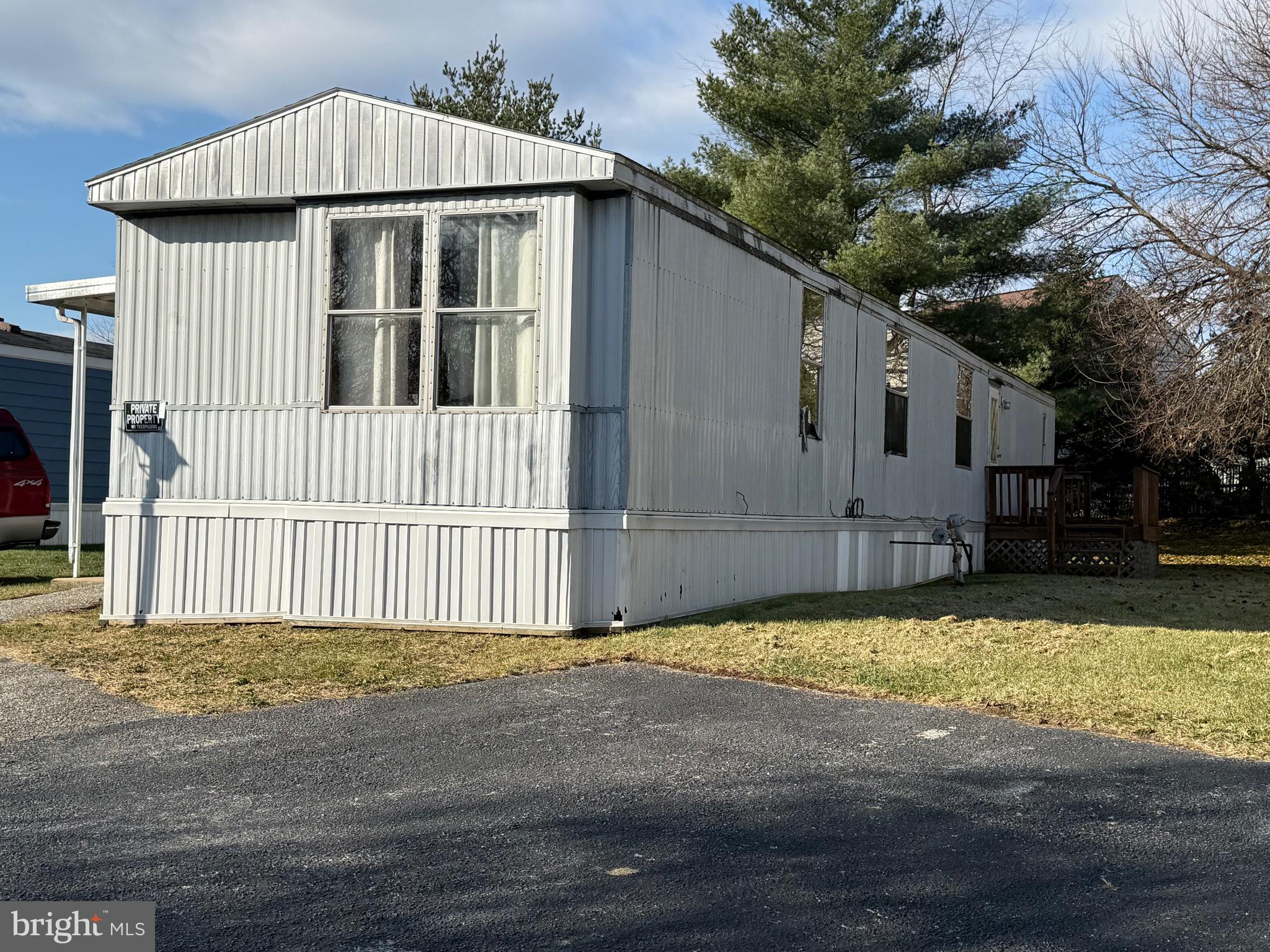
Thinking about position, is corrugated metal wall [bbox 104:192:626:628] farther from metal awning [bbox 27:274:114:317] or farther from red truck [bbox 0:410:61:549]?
red truck [bbox 0:410:61:549]

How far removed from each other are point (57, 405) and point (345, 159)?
1097cm

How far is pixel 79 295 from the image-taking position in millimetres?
11688

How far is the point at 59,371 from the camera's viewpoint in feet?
57.7

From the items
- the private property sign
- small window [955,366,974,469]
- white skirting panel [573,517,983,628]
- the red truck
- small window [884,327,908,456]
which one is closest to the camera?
white skirting panel [573,517,983,628]

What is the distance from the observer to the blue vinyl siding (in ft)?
55.6

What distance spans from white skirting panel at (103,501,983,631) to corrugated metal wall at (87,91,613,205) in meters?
2.30

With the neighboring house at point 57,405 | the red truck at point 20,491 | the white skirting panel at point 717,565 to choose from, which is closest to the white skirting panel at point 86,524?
the neighboring house at point 57,405

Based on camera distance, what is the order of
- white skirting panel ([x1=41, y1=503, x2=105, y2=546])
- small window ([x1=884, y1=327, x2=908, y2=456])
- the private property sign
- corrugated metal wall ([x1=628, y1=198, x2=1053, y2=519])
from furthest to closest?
white skirting panel ([x1=41, y1=503, x2=105, y2=546]) < small window ([x1=884, y1=327, x2=908, y2=456]) < the private property sign < corrugated metal wall ([x1=628, y1=198, x2=1053, y2=519])

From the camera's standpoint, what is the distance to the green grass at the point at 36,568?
38.2ft

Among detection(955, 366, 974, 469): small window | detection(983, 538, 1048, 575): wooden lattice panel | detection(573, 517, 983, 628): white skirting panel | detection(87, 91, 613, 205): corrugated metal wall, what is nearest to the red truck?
detection(87, 91, 613, 205): corrugated metal wall

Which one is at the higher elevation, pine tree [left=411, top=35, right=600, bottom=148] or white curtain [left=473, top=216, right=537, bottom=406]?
pine tree [left=411, top=35, right=600, bottom=148]

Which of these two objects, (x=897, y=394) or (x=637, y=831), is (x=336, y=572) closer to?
(x=637, y=831)

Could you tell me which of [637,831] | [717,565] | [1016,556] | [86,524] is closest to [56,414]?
[86,524]

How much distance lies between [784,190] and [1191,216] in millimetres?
7624
